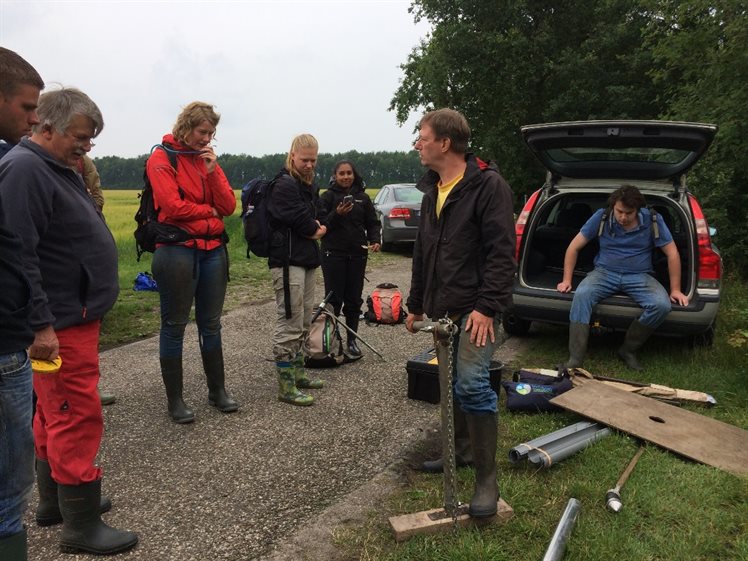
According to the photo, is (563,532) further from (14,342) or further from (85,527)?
(14,342)

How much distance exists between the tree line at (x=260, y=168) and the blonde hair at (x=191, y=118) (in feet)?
176

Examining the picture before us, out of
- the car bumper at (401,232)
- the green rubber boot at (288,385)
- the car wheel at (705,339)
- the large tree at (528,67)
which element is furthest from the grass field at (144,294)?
the large tree at (528,67)

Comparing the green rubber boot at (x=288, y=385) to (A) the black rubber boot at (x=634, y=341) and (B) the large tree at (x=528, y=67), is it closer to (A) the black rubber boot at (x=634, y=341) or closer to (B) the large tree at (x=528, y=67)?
(A) the black rubber boot at (x=634, y=341)

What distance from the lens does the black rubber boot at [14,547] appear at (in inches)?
76.4

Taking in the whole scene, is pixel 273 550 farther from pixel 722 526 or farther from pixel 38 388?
pixel 722 526

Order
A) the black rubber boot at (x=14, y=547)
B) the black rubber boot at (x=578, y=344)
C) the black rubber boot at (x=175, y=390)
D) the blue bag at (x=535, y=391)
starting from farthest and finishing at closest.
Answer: the black rubber boot at (x=578, y=344), the blue bag at (x=535, y=391), the black rubber boot at (x=175, y=390), the black rubber boot at (x=14, y=547)

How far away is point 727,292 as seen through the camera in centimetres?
743

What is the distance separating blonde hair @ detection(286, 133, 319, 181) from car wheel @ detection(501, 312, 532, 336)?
268 cm

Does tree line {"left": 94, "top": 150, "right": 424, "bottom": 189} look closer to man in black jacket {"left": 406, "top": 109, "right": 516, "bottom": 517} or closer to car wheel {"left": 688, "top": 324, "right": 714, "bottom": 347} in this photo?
car wheel {"left": 688, "top": 324, "right": 714, "bottom": 347}

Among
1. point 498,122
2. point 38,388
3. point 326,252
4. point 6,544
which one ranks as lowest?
point 6,544

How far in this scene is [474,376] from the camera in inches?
111

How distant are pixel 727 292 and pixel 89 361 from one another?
7.53m

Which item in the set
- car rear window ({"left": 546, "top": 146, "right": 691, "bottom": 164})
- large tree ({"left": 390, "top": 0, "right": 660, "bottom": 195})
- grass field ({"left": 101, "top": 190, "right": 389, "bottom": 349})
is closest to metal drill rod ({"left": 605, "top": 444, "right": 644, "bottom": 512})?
car rear window ({"left": 546, "top": 146, "right": 691, "bottom": 164})

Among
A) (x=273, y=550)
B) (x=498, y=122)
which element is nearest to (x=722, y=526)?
(x=273, y=550)
